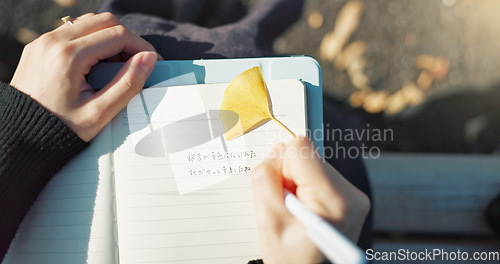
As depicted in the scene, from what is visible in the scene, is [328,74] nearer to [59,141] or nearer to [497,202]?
[497,202]

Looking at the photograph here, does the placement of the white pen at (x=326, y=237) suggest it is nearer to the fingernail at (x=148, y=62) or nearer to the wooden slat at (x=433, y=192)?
the fingernail at (x=148, y=62)

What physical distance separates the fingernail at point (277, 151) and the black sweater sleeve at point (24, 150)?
0.23m

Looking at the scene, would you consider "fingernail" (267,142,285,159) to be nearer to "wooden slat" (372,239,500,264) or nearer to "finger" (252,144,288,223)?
"finger" (252,144,288,223)

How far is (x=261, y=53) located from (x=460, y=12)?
0.68 m

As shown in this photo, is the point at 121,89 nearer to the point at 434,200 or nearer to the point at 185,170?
the point at 185,170

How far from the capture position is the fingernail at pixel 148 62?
507 millimetres

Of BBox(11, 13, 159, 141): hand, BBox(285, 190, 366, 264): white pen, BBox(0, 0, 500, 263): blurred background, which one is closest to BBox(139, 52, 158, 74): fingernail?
BBox(11, 13, 159, 141): hand

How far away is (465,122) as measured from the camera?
105 centimetres

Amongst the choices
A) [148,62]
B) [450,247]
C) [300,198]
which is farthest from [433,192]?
[148,62]

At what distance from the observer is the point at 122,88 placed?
50 centimetres

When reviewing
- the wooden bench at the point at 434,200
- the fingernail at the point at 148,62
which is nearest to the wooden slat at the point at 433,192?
the wooden bench at the point at 434,200

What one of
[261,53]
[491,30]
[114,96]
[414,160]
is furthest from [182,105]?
[491,30]

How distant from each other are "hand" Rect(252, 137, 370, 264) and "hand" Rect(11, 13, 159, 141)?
20cm

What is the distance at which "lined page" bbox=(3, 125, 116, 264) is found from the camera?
51 cm
